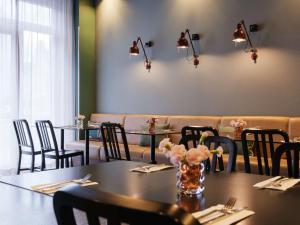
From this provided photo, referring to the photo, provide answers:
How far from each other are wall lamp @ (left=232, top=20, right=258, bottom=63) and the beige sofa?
0.79 metres

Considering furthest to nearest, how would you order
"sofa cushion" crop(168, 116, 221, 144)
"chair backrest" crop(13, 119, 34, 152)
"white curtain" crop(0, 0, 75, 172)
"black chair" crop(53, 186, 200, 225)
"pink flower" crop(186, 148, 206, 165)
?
"white curtain" crop(0, 0, 75, 172)
"chair backrest" crop(13, 119, 34, 152)
"sofa cushion" crop(168, 116, 221, 144)
"pink flower" crop(186, 148, 206, 165)
"black chair" crop(53, 186, 200, 225)

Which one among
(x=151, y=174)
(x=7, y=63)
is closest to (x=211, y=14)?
(x=7, y=63)

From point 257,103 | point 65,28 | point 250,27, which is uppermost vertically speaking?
point 65,28

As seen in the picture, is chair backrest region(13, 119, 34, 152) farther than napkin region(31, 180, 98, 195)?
Yes

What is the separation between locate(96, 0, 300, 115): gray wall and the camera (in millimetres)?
4289

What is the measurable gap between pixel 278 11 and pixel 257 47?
47 cm

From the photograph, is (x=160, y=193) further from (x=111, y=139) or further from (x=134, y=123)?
(x=134, y=123)

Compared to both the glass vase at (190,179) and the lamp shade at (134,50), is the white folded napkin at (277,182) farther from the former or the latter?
the lamp shade at (134,50)

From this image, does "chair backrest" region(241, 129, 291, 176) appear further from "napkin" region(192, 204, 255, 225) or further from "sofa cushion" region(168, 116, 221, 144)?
"napkin" region(192, 204, 255, 225)

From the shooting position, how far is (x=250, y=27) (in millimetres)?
4492

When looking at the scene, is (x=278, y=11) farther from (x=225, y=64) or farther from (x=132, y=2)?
(x=132, y=2)

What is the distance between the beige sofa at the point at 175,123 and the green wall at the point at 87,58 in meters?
0.27

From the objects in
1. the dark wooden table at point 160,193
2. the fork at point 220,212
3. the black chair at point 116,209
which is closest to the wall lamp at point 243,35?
the dark wooden table at point 160,193

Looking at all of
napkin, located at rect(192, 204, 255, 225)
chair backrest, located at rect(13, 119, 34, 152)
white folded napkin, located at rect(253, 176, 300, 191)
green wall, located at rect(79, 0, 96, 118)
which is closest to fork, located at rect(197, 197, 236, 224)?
napkin, located at rect(192, 204, 255, 225)
